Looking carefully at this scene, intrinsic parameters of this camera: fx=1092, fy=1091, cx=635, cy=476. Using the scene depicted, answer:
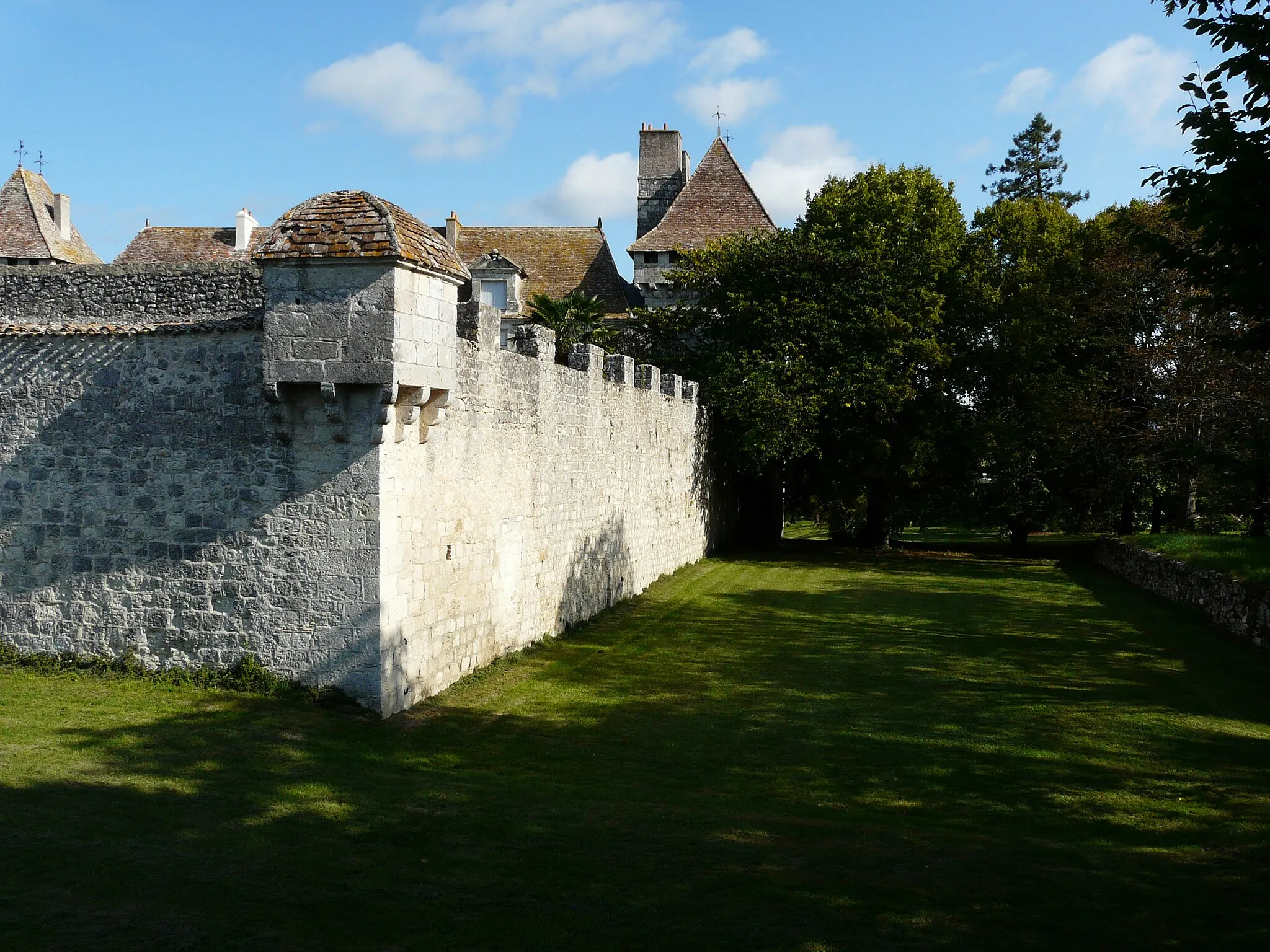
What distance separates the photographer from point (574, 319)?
3112cm

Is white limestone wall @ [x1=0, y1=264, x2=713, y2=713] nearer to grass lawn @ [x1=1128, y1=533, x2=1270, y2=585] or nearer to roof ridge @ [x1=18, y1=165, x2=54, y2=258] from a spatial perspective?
grass lawn @ [x1=1128, y1=533, x2=1270, y2=585]

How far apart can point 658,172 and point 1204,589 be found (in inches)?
1163

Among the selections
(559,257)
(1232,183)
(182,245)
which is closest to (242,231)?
(182,245)

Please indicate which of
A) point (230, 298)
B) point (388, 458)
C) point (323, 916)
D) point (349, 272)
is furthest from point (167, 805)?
point (230, 298)

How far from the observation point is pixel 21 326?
10305 millimetres

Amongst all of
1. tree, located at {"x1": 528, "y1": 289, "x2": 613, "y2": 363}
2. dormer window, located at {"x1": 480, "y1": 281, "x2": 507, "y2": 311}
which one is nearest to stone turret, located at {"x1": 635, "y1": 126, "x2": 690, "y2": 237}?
dormer window, located at {"x1": 480, "y1": 281, "x2": 507, "y2": 311}

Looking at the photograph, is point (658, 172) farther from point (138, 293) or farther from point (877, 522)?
point (138, 293)

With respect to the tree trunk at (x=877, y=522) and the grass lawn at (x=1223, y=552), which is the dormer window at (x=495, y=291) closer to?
the tree trunk at (x=877, y=522)

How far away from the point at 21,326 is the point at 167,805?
18.4 feet

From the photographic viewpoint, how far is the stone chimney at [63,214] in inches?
1414

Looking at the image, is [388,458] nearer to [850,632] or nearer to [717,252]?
[850,632]

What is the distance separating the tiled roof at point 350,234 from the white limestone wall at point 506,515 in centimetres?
146

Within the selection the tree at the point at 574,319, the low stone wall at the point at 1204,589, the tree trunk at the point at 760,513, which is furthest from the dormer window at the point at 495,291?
the low stone wall at the point at 1204,589

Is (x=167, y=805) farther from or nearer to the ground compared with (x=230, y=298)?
nearer to the ground
